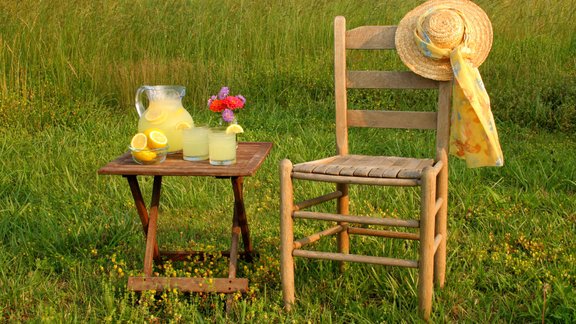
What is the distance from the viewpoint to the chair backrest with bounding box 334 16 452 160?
117 inches

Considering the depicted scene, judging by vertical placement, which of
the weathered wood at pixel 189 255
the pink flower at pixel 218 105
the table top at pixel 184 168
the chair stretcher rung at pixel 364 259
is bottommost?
the weathered wood at pixel 189 255

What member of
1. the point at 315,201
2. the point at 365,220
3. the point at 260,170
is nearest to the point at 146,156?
the point at 315,201

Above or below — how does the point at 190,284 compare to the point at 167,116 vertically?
below

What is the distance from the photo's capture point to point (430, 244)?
2.62 meters

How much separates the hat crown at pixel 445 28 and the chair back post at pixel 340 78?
1.14ft

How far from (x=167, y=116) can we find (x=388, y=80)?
0.91m

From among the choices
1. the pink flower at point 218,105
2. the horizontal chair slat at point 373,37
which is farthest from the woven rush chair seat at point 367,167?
the horizontal chair slat at point 373,37

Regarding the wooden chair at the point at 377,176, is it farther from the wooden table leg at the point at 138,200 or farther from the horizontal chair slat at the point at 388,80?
the wooden table leg at the point at 138,200

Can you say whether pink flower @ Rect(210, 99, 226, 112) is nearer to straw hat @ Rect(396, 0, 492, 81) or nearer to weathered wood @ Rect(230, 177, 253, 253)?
weathered wood @ Rect(230, 177, 253, 253)

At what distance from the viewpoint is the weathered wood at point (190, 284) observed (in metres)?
2.82

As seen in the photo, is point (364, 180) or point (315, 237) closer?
point (364, 180)

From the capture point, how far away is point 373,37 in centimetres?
307

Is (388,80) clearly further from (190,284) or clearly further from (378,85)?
(190,284)

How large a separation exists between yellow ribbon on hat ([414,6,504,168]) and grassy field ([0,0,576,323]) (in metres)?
0.50
